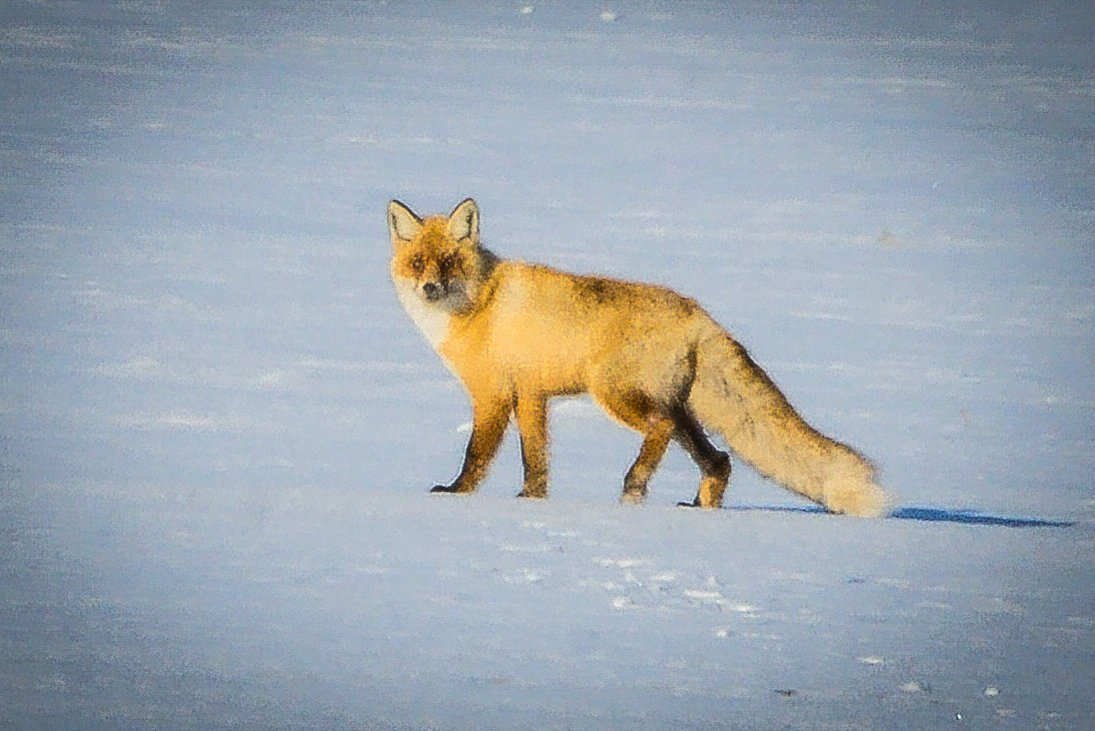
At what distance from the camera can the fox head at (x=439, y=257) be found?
16.7 feet

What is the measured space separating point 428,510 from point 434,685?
1159 millimetres

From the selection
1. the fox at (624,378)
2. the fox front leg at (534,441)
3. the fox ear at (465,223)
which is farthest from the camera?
the fox ear at (465,223)

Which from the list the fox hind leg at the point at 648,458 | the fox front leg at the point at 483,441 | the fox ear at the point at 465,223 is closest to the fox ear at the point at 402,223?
the fox ear at the point at 465,223

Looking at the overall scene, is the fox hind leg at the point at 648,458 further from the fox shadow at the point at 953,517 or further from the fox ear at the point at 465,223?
the fox ear at the point at 465,223

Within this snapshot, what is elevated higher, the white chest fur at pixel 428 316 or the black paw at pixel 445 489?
the white chest fur at pixel 428 316

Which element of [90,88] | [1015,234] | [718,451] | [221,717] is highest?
[90,88]

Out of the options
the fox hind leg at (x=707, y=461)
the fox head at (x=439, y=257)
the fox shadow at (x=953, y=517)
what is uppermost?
the fox head at (x=439, y=257)

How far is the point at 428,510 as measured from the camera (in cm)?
470

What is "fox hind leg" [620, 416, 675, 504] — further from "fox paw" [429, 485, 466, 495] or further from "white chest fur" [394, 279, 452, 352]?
"white chest fur" [394, 279, 452, 352]

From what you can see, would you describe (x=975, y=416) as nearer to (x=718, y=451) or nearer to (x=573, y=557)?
(x=718, y=451)

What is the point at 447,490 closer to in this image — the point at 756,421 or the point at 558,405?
the point at 756,421

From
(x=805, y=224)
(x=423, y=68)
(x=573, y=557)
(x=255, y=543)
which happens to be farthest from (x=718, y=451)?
(x=423, y=68)

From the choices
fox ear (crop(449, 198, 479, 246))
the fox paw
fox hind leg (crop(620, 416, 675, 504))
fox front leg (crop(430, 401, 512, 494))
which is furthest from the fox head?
fox hind leg (crop(620, 416, 675, 504))

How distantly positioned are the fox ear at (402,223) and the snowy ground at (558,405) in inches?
29.3
